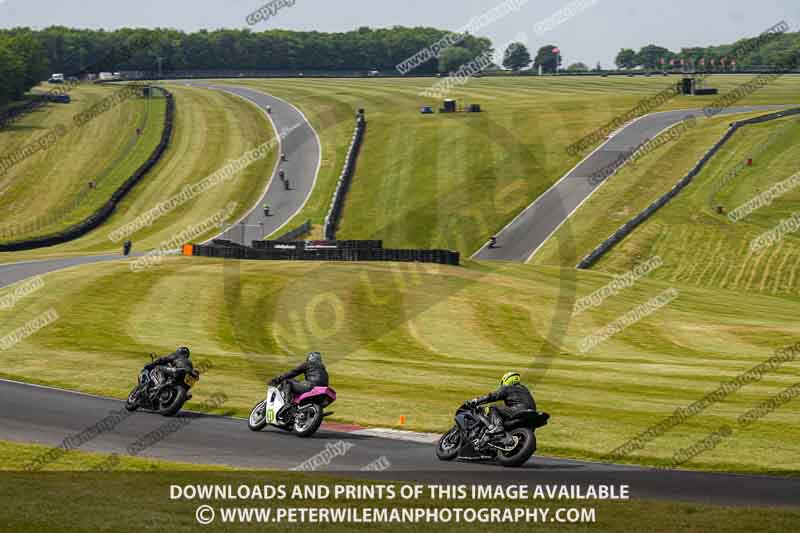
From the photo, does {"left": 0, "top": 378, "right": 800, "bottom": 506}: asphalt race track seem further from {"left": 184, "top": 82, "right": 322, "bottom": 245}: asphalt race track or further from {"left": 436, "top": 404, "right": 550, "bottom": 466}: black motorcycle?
{"left": 184, "top": 82, "right": 322, "bottom": 245}: asphalt race track

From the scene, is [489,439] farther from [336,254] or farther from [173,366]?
[336,254]

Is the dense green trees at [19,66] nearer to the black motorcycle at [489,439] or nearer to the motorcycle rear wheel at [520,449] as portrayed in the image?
the black motorcycle at [489,439]

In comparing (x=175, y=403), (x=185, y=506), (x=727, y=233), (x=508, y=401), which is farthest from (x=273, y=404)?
(x=727, y=233)

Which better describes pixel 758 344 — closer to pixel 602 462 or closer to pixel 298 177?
pixel 602 462

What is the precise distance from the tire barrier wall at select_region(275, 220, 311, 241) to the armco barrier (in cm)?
2326

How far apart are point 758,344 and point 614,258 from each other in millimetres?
30755

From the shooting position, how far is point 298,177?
114500mm

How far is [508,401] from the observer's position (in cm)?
2114

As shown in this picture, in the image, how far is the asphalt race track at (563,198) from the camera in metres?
85.9

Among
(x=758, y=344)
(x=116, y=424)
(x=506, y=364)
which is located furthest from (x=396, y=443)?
(x=758, y=344)

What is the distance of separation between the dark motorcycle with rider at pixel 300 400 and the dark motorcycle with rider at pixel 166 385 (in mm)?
2495

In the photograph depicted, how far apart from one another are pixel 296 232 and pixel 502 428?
235 ft

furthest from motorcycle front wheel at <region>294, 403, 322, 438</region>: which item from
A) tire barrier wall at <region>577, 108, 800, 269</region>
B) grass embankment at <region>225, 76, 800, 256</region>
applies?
grass embankment at <region>225, 76, 800, 256</region>

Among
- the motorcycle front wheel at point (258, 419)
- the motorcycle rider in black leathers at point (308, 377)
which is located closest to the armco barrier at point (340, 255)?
the motorcycle front wheel at point (258, 419)
